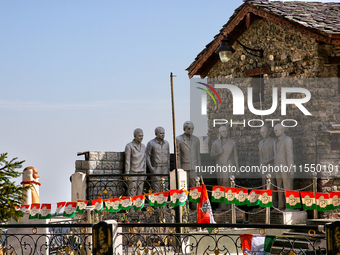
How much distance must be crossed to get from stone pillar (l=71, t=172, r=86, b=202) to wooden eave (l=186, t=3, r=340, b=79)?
5.40 meters

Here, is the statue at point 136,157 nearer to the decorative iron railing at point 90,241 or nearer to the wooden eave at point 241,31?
the decorative iron railing at point 90,241

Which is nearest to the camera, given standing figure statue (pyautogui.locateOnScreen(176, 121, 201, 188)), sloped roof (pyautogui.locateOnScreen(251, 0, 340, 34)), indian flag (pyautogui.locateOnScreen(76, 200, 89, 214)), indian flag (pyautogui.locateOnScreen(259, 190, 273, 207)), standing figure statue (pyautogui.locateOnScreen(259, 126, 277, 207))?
indian flag (pyautogui.locateOnScreen(259, 190, 273, 207))

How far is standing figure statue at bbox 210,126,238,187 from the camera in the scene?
15719 millimetres

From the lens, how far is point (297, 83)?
15.2 m

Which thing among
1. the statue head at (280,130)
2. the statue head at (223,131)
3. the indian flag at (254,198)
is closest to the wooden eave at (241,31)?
the statue head at (280,130)

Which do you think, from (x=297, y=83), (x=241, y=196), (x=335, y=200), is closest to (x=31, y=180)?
(x=241, y=196)

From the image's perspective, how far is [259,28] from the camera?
1688 cm

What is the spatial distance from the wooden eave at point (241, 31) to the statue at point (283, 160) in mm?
2662

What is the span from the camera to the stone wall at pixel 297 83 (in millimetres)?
14500

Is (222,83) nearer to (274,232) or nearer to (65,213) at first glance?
(274,232)

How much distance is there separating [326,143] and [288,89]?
215 cm

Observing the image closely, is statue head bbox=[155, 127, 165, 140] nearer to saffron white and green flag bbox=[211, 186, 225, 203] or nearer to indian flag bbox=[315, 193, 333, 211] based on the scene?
saffron white and green flag bbox=[211, 186, 225, 203]

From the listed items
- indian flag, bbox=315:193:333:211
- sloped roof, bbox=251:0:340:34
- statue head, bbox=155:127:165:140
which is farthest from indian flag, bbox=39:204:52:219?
sloped roof, bbox=251:0:340:34

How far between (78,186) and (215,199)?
393 cm
